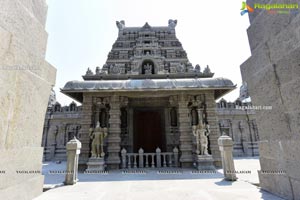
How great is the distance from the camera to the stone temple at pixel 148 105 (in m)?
8.62

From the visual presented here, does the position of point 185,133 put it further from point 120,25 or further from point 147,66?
point 120,25

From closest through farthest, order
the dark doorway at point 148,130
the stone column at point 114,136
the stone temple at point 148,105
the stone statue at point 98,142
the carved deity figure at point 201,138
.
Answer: the stone statue at point 98,142 < the carved deity figure at point 201,138 < the stone column at point 114,136 < the stone temple at point 148,105 < the dark doorway at point 148,130

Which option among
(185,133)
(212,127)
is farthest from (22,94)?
(212,127)

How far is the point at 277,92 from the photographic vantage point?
8.66 feet

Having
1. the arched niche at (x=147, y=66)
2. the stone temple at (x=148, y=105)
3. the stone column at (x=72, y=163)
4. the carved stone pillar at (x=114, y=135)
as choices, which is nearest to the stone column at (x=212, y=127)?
the stone temple at (x=148, y=105)

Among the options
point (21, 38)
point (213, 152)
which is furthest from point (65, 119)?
point (21, 38)

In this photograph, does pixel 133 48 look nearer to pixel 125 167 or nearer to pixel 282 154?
pixel 125 167

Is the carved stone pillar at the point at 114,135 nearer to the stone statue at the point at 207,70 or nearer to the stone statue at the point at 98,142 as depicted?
the stone statue at the point at 98,142

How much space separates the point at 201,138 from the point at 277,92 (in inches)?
234

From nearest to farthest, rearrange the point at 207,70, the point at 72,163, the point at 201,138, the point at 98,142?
the point at 72,163
the point at 98,142
the point at 201,138
the point at 207,70

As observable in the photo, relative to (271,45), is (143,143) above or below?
below

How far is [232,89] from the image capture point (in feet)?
28.8

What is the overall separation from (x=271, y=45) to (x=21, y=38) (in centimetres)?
424

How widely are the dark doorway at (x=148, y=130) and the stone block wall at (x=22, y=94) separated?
978 cm
